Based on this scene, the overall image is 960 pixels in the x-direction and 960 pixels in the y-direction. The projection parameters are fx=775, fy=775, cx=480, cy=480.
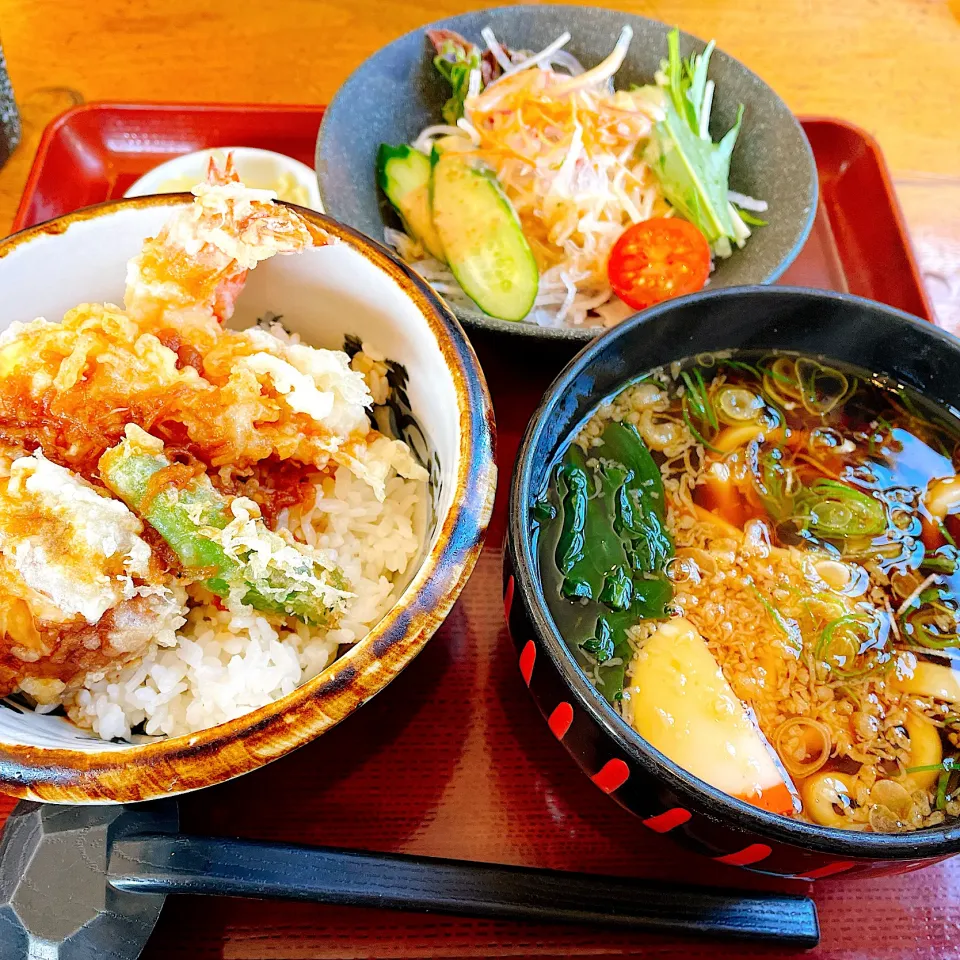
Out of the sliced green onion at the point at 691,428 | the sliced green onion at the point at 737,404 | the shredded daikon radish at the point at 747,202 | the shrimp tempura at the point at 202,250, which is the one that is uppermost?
the shrimp tempura at the point at 202,250

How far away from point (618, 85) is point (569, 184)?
449 millimetres

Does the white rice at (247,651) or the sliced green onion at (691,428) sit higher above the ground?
the sliced green onion at (691,428)

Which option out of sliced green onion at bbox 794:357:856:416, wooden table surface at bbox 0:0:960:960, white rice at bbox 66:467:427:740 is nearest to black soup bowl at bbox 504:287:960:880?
sliced green onion at bbox 794:357:856:416

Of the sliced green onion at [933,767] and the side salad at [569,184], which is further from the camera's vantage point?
the side salad at [569,184]

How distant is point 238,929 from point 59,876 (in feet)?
0.83

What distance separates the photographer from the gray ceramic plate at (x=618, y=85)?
5.75ft

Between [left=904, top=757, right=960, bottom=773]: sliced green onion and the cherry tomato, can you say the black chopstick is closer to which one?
[left=904, top=757, right=960, bottom=773]: sliced green onion

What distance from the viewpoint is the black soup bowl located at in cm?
85

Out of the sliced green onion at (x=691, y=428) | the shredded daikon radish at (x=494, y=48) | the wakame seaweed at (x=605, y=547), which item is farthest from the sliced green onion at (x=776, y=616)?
the shredded daikon radish at (x=494, y=48)

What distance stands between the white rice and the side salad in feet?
2.40

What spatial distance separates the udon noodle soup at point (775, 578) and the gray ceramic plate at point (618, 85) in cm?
42

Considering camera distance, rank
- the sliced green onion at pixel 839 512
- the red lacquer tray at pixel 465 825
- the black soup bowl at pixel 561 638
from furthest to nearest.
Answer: the sliced green onion at pixel 839 512 < the red lacquer tray at pixel 465 825 < the black soup bowl at pixel 561 638

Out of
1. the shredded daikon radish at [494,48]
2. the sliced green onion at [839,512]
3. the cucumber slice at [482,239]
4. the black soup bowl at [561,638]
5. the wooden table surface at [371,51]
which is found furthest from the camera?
the wooden table surface at [371,51]

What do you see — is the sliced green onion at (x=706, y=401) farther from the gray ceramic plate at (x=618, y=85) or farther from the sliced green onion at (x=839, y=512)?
the gray ceramic plate at (x=618, y=85)
